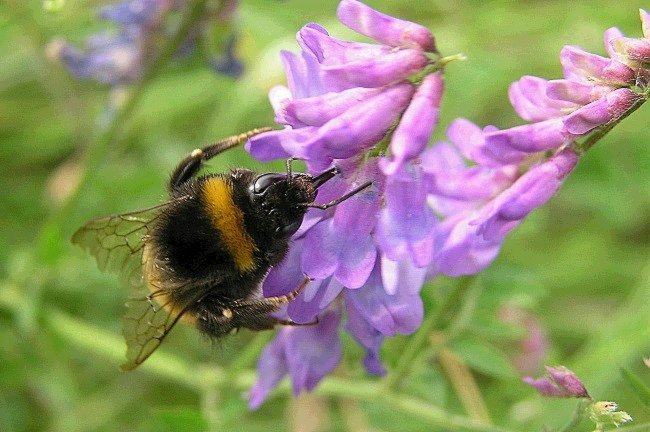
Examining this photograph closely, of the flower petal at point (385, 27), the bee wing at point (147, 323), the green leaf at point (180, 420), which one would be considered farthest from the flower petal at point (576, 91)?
the green leaf at point (180, 420)

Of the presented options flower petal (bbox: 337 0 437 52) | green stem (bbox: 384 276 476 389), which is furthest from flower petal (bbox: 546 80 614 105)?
green stem (bbox: 384 276 476 389)

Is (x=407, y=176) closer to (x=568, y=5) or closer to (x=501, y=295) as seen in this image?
(x=501, y=295)

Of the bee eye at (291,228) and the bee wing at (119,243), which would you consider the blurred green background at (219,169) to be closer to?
the bee wing at (119,243)

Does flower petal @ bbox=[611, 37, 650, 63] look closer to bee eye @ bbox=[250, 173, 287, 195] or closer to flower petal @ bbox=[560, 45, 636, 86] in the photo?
flower petal @ bbox=[560, 45, 636, 86]

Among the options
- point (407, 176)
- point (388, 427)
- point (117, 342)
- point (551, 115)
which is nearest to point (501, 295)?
point (388, 427)

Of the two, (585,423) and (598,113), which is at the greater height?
(598,113)

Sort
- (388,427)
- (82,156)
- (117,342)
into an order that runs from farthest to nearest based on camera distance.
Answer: (82,156) → (117,342) → (388,427)
